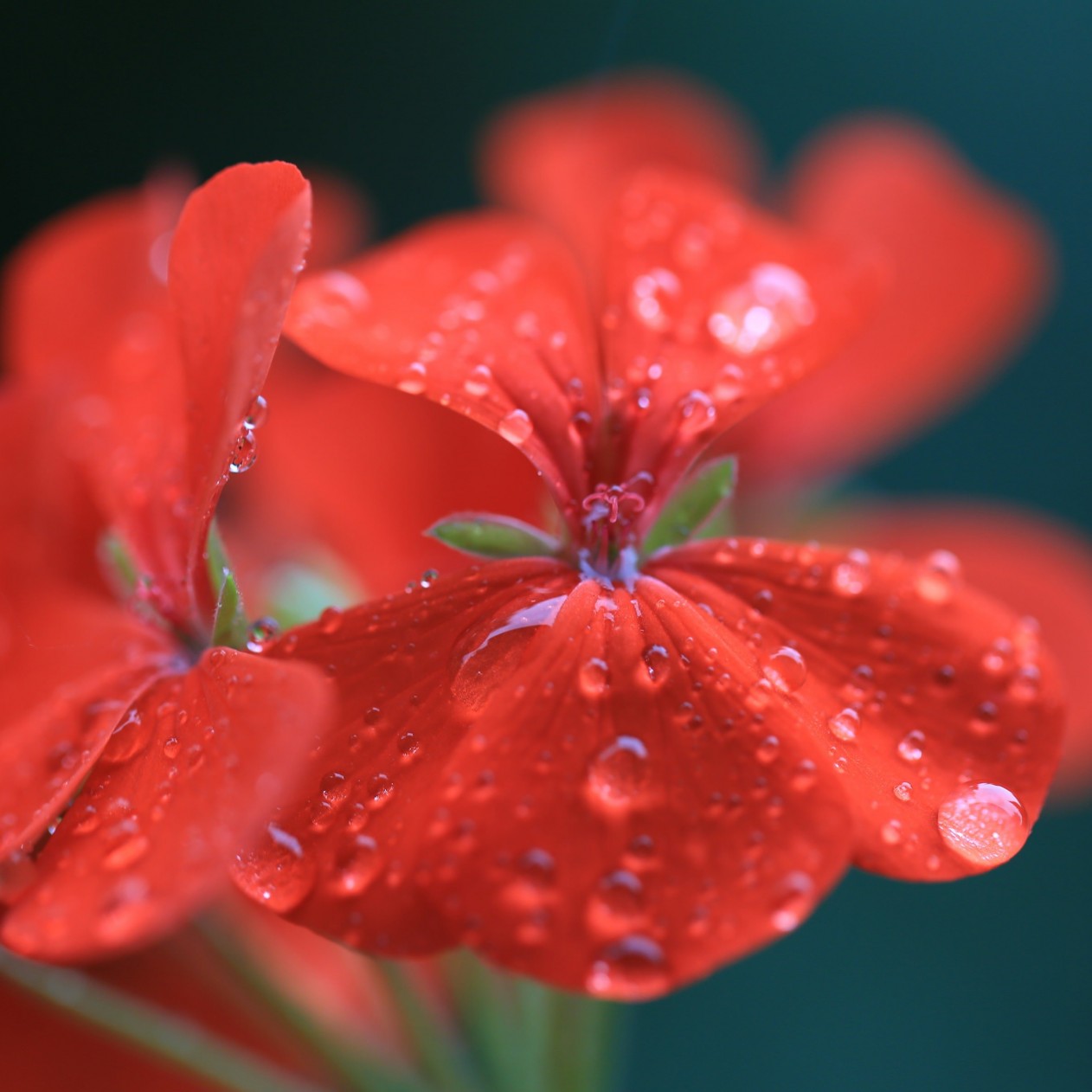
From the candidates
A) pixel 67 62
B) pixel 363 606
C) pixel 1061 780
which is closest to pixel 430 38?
pixel 67 62

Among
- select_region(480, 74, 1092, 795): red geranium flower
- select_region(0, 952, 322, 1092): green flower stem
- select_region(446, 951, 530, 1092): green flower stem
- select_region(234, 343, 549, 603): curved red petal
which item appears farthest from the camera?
select_region(480, 74, 1092, 795): red geranium flower

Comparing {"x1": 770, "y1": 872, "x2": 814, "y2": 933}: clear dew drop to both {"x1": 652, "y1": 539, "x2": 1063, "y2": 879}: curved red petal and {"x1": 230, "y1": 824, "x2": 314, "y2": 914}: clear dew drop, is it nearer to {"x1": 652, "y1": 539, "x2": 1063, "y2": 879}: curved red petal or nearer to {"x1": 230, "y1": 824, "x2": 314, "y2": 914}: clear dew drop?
{"x1": 652, "y1": 539, "x2": 1063, "y2": 879}: curved red petal

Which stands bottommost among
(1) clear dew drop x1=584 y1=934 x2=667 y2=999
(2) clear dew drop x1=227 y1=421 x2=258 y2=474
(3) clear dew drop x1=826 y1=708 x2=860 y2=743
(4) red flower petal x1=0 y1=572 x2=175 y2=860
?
(4) red flower petal x1=0 y1=572 x2=175 y2=860

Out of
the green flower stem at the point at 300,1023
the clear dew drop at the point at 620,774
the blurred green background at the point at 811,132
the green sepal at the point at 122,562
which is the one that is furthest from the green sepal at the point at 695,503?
the blurred green background at the point at 811,132

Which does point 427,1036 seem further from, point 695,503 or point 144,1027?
point 695,503

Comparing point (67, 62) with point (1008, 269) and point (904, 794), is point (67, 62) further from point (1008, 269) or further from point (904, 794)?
point (904, 794)

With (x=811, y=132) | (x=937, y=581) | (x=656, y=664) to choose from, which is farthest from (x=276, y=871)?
(x=811, y=132)

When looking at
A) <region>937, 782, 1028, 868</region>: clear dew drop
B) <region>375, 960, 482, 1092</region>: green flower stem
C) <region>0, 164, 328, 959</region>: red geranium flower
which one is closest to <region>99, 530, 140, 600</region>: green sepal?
<region>0, 164, 328, 959</region>: red geranium flower
